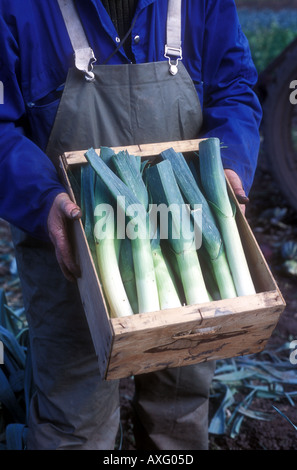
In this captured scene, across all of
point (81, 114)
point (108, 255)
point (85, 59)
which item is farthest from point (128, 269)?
point (85, 59)

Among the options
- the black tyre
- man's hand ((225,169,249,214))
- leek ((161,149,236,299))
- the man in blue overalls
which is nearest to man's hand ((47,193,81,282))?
the man in blue overalls

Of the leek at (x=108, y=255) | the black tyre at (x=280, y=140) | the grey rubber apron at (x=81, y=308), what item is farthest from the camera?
the black tyre at (x=280, y=140)

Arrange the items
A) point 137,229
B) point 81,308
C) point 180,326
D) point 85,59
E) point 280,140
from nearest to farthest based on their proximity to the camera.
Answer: point 180,326, point 137,229, point 85,59, point 81,308, point 280,140

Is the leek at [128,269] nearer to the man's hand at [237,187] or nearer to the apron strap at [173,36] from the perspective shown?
the man's hand at [237,187]

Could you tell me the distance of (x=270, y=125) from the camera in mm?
3957

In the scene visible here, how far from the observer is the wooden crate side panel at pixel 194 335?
1.35 metres

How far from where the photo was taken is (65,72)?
5.66ft

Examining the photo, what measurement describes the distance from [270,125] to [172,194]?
2603 millimetres

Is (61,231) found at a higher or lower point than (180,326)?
higher

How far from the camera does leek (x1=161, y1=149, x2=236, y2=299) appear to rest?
1.56 meters

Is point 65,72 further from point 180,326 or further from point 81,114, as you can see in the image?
point 180,326

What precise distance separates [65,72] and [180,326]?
90 centimetres

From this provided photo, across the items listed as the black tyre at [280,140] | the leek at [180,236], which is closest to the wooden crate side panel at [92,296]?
the leek at [180,236]

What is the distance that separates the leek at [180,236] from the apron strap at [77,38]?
395mm
